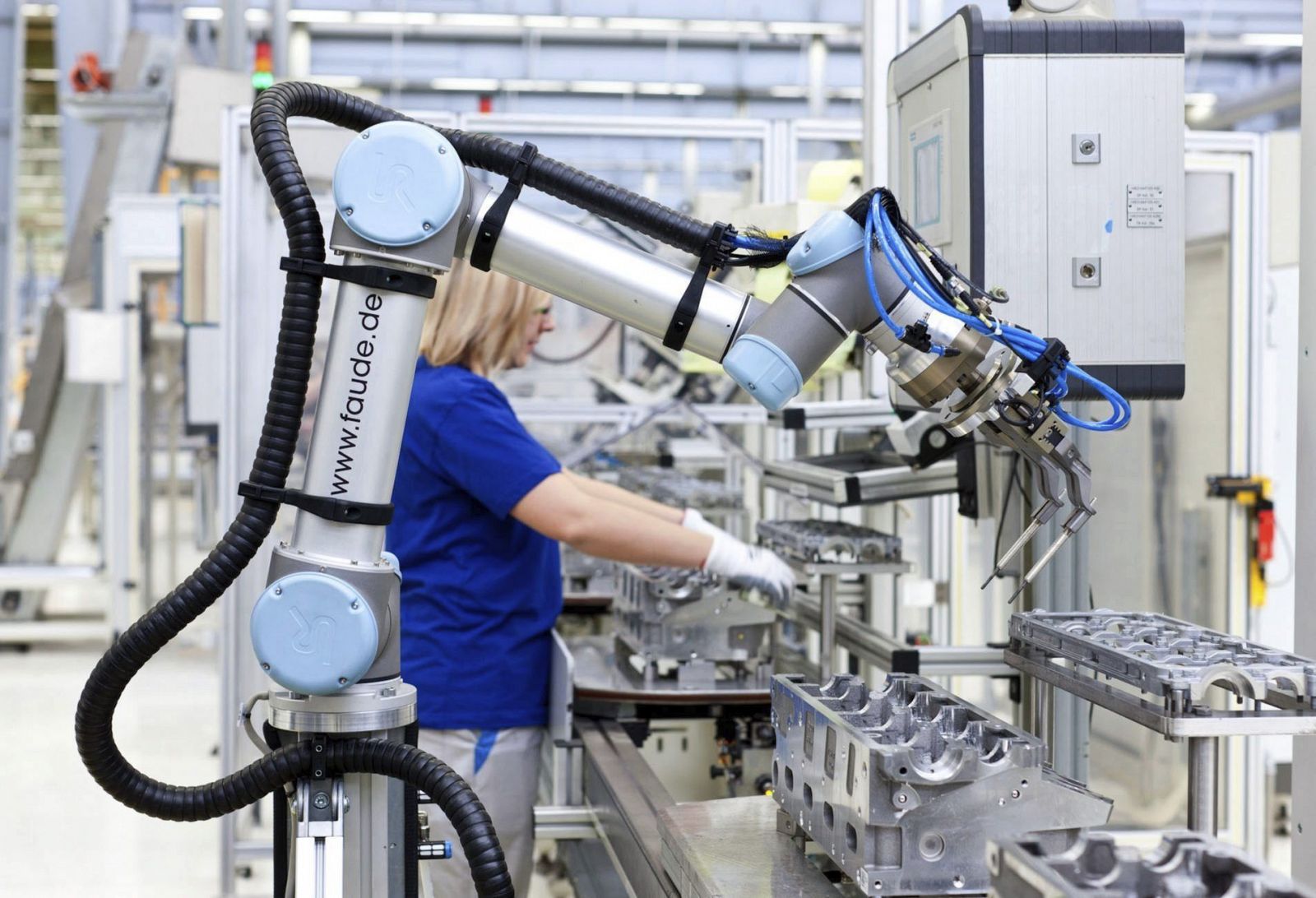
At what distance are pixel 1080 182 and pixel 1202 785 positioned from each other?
72cm

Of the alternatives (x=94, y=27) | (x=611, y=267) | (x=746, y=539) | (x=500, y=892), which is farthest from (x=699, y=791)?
(x=94, y=27)

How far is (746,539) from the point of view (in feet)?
11.0

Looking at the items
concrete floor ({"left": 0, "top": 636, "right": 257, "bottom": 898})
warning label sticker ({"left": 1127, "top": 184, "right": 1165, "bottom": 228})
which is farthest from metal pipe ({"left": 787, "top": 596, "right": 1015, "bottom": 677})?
concrete floor ({"left": 0, "top": 636, "right": 257, "bottom": 898})

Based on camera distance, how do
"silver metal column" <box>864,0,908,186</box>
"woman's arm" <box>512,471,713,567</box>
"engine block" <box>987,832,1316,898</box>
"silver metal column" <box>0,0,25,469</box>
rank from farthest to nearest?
1. "silver metal column" <box>0,0,25,469</box>
2. "silver metal column" <box>864,0,908,186</box>
3. "woman's arm" <box>512,471,713,567</box>
4. "engine block" <box>987,832,1316,898</box>

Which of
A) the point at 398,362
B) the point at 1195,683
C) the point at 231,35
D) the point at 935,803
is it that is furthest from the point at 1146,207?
the point at 231,35

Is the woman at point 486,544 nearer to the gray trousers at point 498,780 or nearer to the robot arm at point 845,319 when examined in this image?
the gray trousers at point 498,780

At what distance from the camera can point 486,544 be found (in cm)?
209

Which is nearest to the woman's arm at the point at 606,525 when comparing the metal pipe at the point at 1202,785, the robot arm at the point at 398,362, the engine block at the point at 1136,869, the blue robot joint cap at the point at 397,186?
the robot arm at the point at 398,362

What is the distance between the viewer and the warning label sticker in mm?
1566

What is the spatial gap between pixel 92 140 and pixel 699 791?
27.5 ft

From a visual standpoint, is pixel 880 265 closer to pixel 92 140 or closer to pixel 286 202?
pixel 286 202

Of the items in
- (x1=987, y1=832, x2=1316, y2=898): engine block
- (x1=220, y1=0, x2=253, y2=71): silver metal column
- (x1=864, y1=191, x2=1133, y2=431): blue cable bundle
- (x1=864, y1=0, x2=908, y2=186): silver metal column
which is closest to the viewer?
(x1=987, y1=832, x2=1316, y2=898): engine block

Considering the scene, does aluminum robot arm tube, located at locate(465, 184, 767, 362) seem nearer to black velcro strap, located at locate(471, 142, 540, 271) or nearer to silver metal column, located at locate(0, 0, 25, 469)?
black velcro strap, located at locate(471, 142, 540, 271)

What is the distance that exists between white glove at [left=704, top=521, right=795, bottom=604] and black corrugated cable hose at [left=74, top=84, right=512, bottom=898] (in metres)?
1.05
